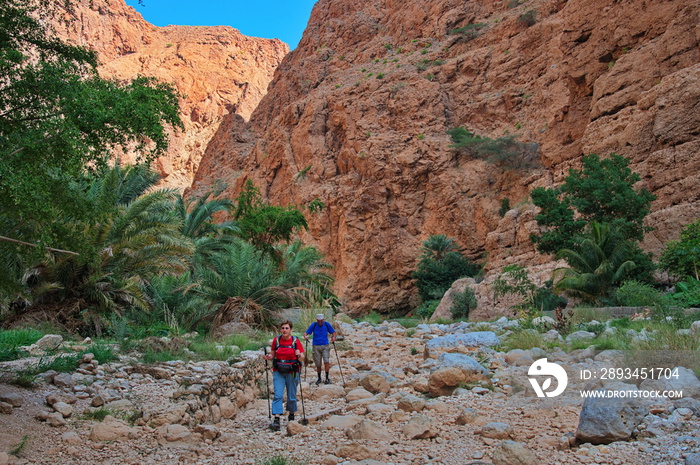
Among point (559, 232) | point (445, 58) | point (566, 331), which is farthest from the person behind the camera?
point (445, 58)

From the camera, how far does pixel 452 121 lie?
3850cm

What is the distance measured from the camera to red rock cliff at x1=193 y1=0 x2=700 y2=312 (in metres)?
22.6

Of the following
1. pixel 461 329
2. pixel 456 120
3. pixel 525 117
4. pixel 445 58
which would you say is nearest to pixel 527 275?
pixel 461 329

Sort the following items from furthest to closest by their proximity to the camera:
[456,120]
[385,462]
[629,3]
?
1. [456,120]
2. [629,3]
3. [385,462]

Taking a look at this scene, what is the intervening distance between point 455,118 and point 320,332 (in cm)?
3316

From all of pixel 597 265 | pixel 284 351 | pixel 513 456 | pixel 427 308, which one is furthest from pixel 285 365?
pixel 427 308

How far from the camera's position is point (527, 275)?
67.9 ft

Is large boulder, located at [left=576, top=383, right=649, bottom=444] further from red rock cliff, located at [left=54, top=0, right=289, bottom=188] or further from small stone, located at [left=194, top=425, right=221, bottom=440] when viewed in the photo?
red rock cliff, located at [left=54, top=0, right=289, bottom=188]

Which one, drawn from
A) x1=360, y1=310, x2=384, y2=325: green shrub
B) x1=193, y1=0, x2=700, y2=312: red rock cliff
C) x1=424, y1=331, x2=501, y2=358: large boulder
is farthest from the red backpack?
x1=193, y1=0, x2=700, y2=312: red rock cliff

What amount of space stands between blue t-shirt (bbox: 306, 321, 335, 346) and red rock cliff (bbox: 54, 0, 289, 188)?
2621 inches

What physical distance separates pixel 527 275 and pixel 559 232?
2114mm

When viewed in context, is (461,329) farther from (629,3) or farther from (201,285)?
(629,3)

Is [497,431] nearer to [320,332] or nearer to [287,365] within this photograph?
[287,365]

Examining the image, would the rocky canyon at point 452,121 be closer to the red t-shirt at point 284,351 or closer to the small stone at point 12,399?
the red t-shirt at point 284,351
